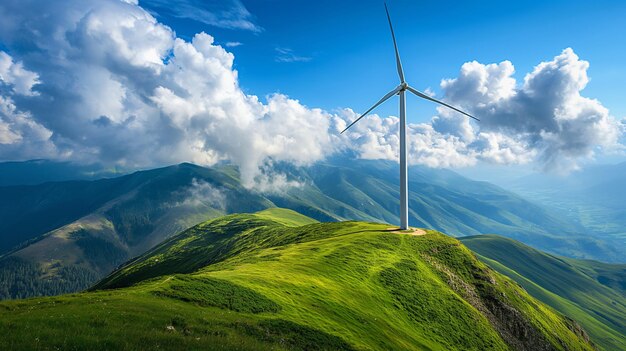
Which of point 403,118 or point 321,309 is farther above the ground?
point 403,118

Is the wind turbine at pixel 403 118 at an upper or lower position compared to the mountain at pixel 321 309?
upper

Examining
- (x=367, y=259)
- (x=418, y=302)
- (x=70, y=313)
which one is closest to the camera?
(x=70, y=313)

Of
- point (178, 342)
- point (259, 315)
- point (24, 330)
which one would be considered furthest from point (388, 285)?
point (24, 330)

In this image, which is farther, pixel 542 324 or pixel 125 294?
pixel 542 324

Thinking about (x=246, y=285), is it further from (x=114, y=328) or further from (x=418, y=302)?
(x=418, y=302)

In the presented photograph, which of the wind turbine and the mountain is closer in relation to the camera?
the mountain

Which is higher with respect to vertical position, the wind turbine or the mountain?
the wind turbine

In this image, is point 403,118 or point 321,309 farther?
point 403,118

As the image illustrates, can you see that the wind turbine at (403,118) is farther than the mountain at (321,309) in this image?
Yes
